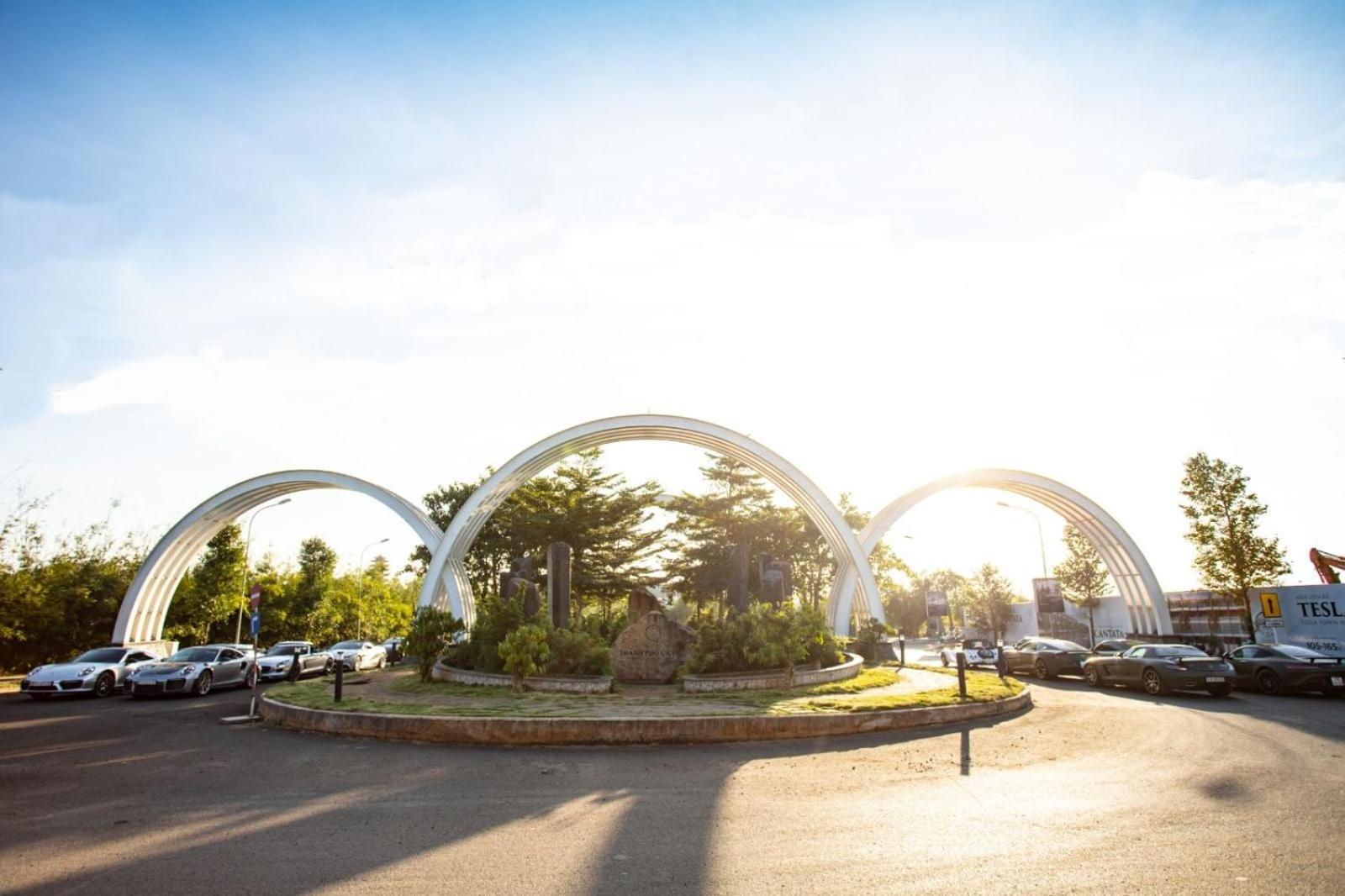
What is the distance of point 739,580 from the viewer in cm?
1942

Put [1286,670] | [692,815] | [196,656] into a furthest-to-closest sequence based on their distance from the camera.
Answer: [196,656] < [1286,670] < [692,815]

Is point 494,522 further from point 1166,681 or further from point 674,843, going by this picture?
point 674,843

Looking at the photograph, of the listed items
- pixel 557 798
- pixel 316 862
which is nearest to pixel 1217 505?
pixel 557 798

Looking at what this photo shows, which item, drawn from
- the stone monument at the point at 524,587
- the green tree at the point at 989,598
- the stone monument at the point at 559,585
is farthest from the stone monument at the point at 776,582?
the green tree at the point at 989,598

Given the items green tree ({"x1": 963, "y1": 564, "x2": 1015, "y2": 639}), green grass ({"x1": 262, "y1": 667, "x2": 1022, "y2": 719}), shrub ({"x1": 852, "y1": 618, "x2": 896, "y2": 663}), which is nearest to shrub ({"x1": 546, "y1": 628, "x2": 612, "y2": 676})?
green grass ({"x1": 262, "y1": 667, "x2": 1022, "y2": 719})

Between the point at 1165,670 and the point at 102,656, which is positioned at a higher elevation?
the point at 102,656

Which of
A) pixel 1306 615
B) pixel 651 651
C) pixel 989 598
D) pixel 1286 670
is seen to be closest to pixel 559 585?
pixel 651 651

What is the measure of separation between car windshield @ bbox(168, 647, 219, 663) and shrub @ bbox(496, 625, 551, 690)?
31.8 feet

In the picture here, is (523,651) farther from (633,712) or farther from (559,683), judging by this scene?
(633,712)

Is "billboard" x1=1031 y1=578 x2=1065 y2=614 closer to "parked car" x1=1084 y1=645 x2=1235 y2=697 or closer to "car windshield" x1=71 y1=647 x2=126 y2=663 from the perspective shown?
"parked car" x1=1084 y1=645 x2=1235 y2=697

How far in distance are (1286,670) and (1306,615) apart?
35.0 feet

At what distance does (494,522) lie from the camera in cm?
4469

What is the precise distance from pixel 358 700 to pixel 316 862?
8.95 meters

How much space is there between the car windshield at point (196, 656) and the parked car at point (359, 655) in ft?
15.5
